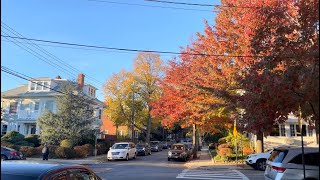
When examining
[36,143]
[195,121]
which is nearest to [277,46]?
[195,121]

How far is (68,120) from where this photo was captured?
35656mm

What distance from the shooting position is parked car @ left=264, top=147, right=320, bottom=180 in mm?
9820

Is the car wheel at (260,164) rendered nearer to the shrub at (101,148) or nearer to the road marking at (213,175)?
the road marking at (213,175)

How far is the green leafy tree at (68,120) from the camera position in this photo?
34938 mm

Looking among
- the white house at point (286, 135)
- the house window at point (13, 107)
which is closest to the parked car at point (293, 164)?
the white house at point (286, 135)

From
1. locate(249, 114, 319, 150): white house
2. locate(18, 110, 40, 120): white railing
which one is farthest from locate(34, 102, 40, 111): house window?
locate(249, 114, 319, 150): white house

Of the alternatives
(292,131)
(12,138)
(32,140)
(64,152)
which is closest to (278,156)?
(64,152)

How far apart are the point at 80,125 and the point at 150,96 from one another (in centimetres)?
2077

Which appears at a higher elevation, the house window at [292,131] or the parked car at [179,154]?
the house window at [292,131]

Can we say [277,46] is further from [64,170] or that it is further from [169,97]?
[169,97]

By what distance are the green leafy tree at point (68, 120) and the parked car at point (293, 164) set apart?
87.8ft

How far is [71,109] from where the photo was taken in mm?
36219

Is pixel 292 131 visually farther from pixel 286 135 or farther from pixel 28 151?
pixel 28 151

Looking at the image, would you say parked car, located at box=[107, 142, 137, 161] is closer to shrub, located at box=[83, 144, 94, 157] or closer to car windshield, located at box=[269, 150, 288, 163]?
shrub, located at box=[83, 144, 94, 157]
